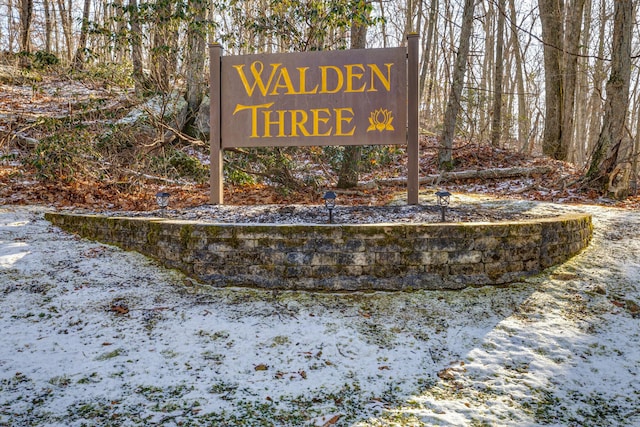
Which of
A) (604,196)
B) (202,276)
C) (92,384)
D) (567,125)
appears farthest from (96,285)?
(567,125)

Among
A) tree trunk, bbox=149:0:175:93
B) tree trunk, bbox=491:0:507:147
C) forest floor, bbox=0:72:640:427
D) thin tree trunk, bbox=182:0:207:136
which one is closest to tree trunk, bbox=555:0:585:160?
tree trunk, bbox=491:0:507:147

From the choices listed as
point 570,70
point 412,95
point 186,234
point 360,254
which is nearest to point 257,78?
point 412,95

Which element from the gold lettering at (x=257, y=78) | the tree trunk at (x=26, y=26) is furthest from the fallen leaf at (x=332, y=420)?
the tree trunk at (x=26, y=26)

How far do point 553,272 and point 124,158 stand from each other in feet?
27.2

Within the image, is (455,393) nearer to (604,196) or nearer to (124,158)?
(604,196)

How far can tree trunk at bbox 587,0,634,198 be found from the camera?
27.2 ft

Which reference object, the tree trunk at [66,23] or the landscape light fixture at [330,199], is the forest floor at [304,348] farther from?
the tree trunk at [66,23]

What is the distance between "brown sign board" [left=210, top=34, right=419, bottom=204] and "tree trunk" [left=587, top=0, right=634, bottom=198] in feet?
16.4

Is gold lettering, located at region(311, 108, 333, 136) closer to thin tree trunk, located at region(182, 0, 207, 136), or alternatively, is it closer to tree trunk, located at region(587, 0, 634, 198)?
thin tree trunk, located at region(182, 0, 207, 136)

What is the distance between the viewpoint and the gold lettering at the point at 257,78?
20.1ft

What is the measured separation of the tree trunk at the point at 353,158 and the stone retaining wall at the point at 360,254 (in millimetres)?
4882

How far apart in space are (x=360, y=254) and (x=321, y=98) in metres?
Answer: 2.61

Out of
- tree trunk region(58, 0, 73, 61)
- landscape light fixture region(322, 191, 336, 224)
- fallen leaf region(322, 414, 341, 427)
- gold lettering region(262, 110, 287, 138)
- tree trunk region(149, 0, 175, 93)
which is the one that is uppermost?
tree trunk region(58, 0, 73, 61)

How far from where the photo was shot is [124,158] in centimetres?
916
